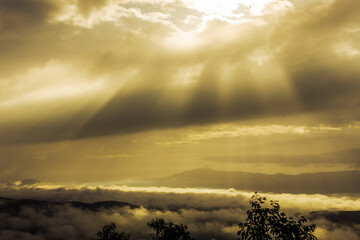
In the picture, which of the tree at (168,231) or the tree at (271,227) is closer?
the tree at (271,227)

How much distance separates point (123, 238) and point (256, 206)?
8078 cm

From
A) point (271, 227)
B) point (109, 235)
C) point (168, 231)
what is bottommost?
point (109, 235)

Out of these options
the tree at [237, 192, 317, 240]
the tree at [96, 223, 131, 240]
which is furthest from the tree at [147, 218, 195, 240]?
the tree at [237, 192, 317, 240]

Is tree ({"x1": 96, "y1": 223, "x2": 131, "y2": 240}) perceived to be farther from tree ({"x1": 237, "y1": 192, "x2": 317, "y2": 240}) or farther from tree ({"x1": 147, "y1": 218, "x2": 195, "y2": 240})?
tree ({"x1": 237, "y1": 192, "x2": 317, "y2": 240})

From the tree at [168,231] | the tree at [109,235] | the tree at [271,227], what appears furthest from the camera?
the tree at [109,235]

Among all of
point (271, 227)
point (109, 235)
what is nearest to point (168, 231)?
point (109, 235)

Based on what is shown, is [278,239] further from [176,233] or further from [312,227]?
[176,233]

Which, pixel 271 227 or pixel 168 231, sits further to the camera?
pixel 168 231

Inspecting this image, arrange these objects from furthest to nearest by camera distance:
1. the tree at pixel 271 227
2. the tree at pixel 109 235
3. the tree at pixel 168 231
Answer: the tree at pixel 109 235 → the tree at pixel 168 231 → the tree at pixel 271 227

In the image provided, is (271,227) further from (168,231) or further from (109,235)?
(109,235)

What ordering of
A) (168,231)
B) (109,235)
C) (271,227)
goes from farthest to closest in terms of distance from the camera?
(109,235) → (168,231) → (271,227)

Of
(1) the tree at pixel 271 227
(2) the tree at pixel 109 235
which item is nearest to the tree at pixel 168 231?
(2) the tree at pixel 109 235

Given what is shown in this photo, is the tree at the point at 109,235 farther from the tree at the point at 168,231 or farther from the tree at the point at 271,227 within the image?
the tree at the point at 271,227

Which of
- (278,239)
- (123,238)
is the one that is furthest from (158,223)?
(278,239)
